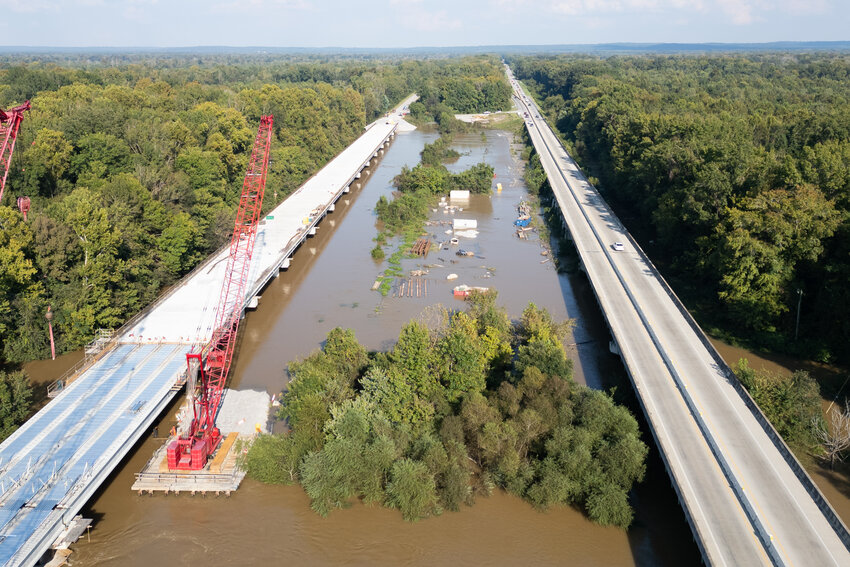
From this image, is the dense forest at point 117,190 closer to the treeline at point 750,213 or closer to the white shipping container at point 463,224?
the white shipping container at point 463,224

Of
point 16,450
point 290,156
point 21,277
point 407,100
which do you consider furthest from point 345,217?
point 407,100

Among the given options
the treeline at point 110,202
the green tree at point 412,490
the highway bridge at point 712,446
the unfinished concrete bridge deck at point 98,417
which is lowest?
the green tree at point 412,490

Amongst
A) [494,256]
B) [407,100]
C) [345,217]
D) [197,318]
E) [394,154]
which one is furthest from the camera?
[407,100]

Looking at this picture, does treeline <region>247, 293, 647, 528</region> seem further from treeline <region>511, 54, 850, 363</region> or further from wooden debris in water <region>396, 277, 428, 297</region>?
treeline <region>511, 54, 850, 363</region>

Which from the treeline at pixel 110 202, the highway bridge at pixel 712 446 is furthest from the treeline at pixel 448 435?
the treeline at pixel 110 202

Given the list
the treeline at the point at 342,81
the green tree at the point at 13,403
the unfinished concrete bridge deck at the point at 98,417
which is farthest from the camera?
the treeline at the point at 342,81

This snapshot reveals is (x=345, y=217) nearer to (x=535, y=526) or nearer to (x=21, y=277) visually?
(x=21, y=277)

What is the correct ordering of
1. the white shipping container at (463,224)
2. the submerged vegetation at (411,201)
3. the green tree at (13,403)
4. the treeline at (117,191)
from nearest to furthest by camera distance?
the green tree at (13,403) → the treeline at (117,191) → the submerged vegetation at (411,201) → the white shipping container at (463,224)
